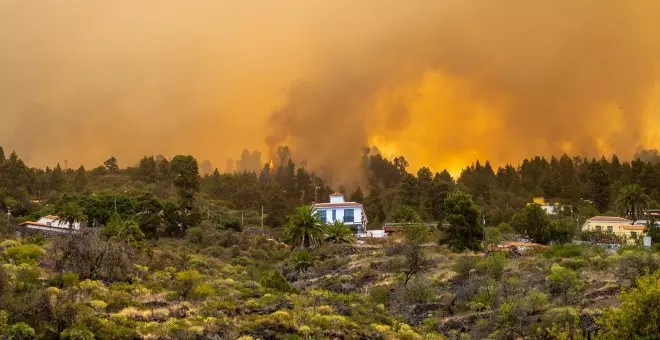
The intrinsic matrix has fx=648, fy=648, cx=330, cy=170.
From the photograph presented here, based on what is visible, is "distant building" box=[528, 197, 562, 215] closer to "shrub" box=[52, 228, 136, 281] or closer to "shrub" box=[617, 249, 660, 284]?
"shrub" box=[617, 249, 660, 284]

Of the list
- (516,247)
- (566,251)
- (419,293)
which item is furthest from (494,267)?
(516,247)

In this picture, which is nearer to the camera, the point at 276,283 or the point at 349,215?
the point at 276,283

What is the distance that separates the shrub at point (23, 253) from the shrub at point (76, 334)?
50.1 feet

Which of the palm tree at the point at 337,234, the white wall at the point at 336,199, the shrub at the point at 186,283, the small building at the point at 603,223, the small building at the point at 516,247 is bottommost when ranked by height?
the shrub at the point at 186,283

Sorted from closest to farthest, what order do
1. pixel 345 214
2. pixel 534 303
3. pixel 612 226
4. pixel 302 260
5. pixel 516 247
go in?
pixel 534 303 → pixel 516 247 → pixel 302 260 → pixel 612 226 → pixel 345 214

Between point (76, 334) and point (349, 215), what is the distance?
6454 centimetres

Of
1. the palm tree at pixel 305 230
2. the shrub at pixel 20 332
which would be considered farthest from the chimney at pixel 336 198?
the shrub at pixel 20 332

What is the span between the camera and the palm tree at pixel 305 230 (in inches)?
2751

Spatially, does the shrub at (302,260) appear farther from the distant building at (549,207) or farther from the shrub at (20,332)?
the distant building at (549,207)

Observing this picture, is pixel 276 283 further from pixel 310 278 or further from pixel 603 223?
pixel 603 223

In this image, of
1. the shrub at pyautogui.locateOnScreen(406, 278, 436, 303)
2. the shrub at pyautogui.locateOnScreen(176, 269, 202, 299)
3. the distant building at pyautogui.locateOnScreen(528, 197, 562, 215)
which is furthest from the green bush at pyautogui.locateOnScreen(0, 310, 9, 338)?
the distant building at pyautogui.locateOnScreen(528, 197, 562, 215)

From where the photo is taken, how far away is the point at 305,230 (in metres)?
69.8

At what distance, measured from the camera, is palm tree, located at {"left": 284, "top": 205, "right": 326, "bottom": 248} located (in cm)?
6988

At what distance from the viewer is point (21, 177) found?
11625 centimetres
